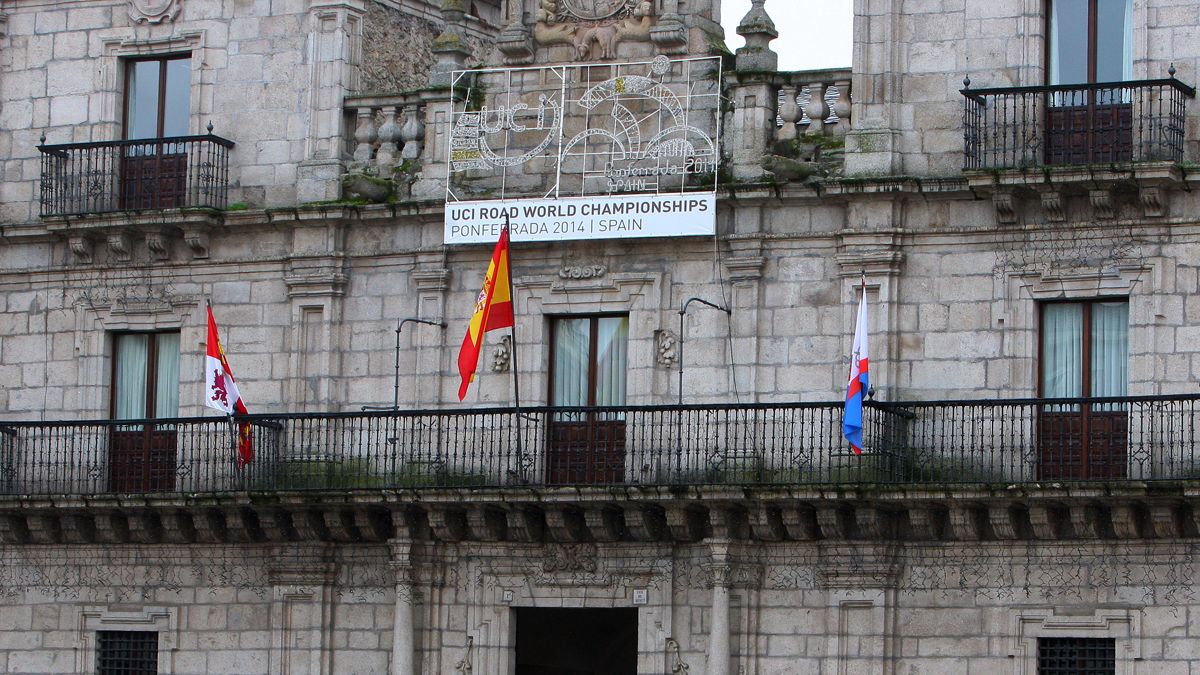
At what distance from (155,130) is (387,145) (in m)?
3.16

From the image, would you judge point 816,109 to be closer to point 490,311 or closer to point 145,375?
point 490,311

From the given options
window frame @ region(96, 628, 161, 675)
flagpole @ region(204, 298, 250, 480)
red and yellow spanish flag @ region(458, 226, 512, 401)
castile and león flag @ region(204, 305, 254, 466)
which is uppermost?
red and yellow spanish flag @ region(458, 226, 512, 401)

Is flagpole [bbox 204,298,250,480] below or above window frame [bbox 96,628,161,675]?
above

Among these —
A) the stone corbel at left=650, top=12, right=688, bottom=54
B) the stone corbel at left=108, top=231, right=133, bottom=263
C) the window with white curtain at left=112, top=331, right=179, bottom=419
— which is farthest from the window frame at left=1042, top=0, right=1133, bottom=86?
the stone corbel at left=108, top=231, right=133, bottom=263

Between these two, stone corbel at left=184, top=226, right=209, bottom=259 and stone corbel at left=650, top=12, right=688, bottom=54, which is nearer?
stone corbel at left=650, top=12, right=688, bottom=54

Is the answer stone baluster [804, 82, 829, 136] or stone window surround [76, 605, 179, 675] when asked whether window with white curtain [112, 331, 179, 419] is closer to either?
stone window surround [76, 605, 179, 675]

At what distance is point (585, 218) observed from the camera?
34.9 m

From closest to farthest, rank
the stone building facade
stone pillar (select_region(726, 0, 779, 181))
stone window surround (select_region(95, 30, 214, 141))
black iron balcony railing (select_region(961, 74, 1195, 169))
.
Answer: black iron balcony railing (select_region(961, 74, 1195, 169))
the stone building facade
stone pillar (select_region(726, 0, 779, 181))
stone window surround (select_region(95, 30, 214, 141))

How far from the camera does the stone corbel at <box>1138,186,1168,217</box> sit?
32.5 metres

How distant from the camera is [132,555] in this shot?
36.6 metres

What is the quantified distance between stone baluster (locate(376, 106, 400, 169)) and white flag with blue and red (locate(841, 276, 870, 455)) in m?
6.32

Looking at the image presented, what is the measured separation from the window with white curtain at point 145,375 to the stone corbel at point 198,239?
3.45 feet

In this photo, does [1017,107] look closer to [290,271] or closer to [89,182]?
[290,271]

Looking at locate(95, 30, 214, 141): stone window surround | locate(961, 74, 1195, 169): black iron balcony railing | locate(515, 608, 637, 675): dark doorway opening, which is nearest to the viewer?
locate(961, 74, 1195, 169): black iron balcony railing
